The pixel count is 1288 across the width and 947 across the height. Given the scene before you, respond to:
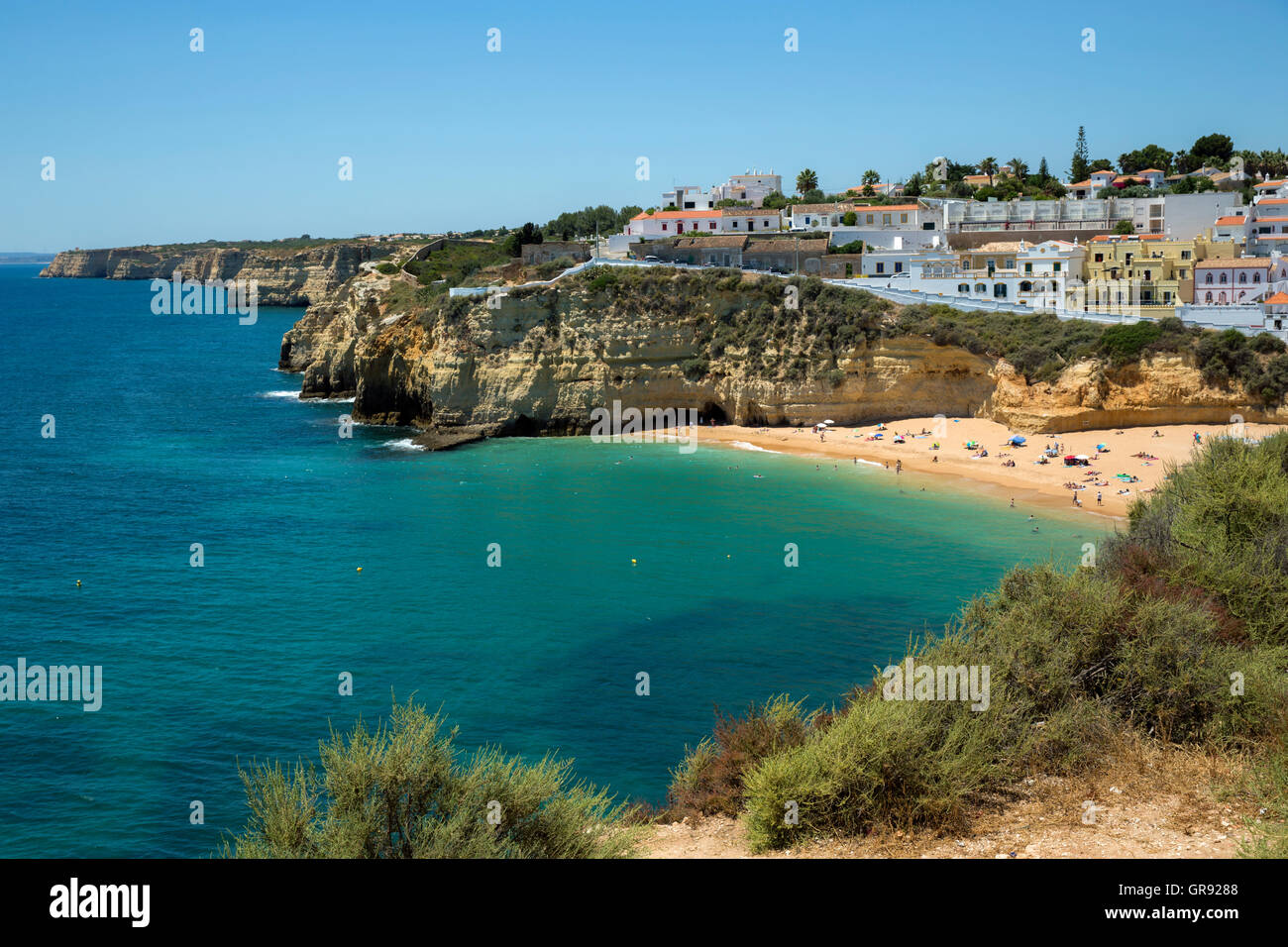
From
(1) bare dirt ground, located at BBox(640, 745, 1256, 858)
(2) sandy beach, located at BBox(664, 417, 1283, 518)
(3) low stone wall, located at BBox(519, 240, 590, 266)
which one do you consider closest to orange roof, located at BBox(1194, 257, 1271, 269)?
(2) sandy beach, located at BBox(664, 417, 1283, 518)

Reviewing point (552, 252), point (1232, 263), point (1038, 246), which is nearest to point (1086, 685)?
point (1232, 263)

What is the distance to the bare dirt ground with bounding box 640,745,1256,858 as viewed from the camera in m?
12.8

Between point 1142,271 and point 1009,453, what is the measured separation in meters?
17.4

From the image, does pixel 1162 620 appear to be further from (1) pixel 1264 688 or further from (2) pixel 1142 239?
(2) pixel 1142 239

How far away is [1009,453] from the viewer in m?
47.3

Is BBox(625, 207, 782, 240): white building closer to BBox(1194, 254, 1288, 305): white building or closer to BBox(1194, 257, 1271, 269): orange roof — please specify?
BBox(1194, 257, 1271, 269): orange roof

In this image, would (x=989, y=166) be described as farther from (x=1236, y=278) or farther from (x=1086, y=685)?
(x=1086, y=685)

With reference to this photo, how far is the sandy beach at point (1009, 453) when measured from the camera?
41.7m

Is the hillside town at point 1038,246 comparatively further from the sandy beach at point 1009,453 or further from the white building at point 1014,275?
the sandy beach at point 1009,453

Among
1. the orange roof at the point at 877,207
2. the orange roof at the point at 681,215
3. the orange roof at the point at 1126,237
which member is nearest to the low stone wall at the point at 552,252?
the orange roof at the point at 681,215

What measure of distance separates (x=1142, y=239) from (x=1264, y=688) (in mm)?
51110

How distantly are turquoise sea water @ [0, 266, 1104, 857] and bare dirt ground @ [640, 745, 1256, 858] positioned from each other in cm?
634

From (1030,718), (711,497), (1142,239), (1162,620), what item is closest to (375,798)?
(1030,718)
